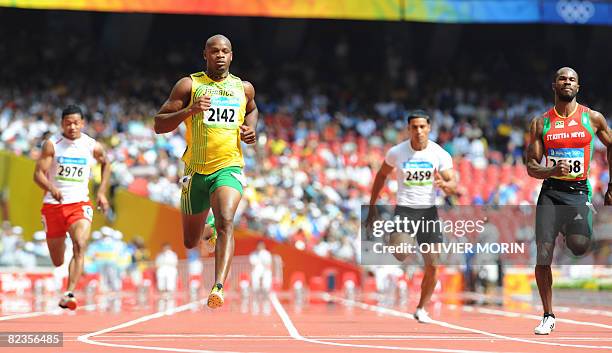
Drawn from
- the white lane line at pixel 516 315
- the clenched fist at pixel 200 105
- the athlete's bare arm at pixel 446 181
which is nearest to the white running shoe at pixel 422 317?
the athlete's bare arm at pixel 446 181

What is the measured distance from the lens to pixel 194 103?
1109 cm

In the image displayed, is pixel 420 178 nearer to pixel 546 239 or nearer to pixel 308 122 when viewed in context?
pixel 546 239

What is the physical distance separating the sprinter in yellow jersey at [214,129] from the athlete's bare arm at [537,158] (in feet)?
8.85

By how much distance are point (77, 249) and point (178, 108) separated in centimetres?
420

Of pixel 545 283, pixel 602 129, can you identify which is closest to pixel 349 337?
pixel 545 283

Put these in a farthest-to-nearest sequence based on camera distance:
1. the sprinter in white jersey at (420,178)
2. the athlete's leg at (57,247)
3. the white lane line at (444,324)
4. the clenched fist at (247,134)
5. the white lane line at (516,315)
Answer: the athlete's leg at (57,247)
the sprinter in white jersey at (420,178)
the white lane line at (516,315)
the clenched fist at (247,134)
the white lane line at (444,324)

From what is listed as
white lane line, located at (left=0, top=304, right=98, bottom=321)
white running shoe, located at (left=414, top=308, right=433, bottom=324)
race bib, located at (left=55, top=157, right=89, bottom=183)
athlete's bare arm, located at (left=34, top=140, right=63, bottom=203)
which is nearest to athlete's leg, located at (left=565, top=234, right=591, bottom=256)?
white running shoe, located at (left=414, top=308, right=433, bottom=324)

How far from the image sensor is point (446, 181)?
15.4 meters

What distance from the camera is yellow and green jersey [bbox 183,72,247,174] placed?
11438 millimetres

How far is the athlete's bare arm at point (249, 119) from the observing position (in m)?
11.2

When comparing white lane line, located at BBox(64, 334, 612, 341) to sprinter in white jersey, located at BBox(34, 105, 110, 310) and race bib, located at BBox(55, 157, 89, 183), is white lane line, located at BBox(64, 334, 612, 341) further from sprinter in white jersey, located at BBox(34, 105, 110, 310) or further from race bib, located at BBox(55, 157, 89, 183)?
race bib, located at BBox(55, 157, 89, 183)

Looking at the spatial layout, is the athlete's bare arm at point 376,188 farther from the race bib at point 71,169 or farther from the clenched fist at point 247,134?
the clenched fist at point 247,134

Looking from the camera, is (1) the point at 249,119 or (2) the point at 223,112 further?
(1) the point at 249,119

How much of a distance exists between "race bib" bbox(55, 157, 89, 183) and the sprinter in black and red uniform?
6.19 meters
